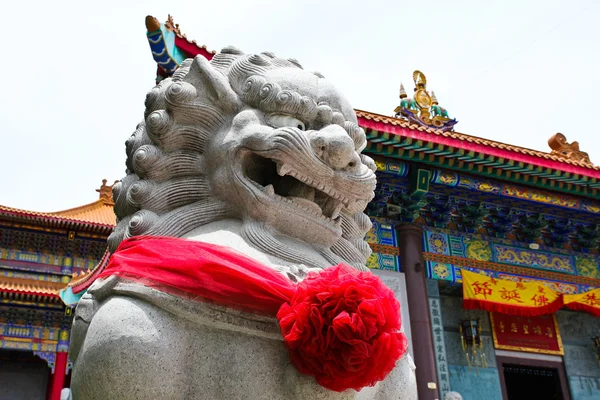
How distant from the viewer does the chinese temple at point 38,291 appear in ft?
41.1

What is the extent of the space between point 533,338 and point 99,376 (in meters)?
6.82

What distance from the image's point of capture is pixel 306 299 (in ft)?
5.37

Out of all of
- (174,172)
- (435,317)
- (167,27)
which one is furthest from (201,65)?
(435,317)

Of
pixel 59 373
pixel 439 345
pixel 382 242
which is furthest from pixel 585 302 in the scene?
pixel 59 373

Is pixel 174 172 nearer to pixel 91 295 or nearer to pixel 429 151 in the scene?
pixel 91 295

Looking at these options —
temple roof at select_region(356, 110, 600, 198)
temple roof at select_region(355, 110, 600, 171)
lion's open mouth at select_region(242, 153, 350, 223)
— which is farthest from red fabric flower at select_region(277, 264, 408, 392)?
temple roof at select_region(355, 110, 600, 171)

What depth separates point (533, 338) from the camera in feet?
24.2

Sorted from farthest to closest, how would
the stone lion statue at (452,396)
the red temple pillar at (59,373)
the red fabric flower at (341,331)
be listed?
the red temple pillar at (59,373) < the stone lion statue at (452,396) < the red fabric flower at (341,331)

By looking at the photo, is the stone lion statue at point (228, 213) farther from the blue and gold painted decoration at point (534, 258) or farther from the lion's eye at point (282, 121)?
the blue and gold painted decoration at point (534, 258)

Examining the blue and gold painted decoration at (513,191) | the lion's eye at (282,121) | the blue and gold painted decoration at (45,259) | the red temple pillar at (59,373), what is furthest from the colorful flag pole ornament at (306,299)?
the blue and gold painted decoration at (45,259)

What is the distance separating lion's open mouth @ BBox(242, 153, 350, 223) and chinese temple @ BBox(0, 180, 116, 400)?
10558mm

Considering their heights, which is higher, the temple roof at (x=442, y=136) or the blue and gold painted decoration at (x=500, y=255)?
the temple roof at (x=442, y=136)

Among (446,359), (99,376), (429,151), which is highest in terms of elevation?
(429,151)

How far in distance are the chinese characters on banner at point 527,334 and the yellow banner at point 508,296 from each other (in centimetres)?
40
